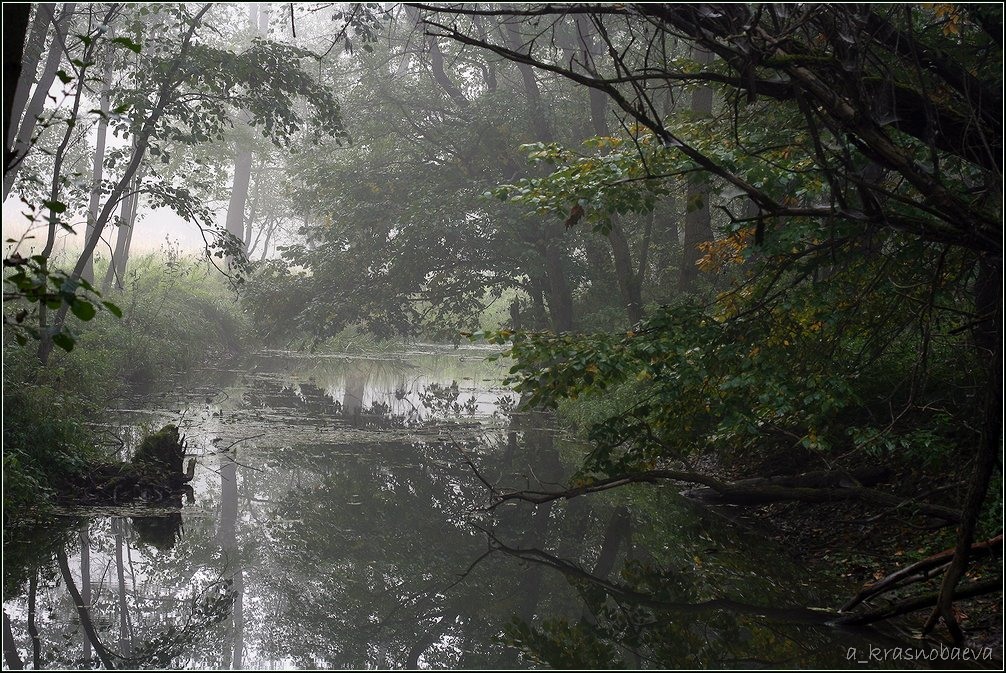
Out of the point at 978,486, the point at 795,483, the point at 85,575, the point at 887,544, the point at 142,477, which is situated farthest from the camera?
the point at 142,477

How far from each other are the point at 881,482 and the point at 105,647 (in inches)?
243

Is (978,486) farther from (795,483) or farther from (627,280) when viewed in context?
(627,280)

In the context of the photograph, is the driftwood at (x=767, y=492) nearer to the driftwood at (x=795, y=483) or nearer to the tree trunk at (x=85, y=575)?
the driftwood at (x=795, y=483)

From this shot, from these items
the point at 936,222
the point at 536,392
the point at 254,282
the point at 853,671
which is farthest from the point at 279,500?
the point at 254,282

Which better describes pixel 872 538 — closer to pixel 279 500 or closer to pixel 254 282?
pixel 279 500

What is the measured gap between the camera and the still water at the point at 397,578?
528 cm

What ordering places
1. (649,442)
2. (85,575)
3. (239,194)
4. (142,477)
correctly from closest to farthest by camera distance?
(85,575) → (649,442) → (142,477) → (239,194)

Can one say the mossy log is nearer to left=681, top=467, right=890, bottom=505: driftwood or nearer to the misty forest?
the misty forest

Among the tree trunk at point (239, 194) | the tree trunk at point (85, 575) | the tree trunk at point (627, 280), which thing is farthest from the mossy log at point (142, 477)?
the tree trunk at point (239, 194)

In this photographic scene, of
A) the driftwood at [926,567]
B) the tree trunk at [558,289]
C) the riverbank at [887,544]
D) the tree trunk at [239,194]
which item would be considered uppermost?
the tree trunk at [239,194]

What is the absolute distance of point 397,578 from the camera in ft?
22.4

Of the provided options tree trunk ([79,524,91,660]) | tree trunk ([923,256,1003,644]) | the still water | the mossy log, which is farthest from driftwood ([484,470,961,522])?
Result: the mossy log

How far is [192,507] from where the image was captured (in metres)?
8.59

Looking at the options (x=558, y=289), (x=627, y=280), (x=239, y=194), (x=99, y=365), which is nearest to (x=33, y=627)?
(x=99, y=365)
